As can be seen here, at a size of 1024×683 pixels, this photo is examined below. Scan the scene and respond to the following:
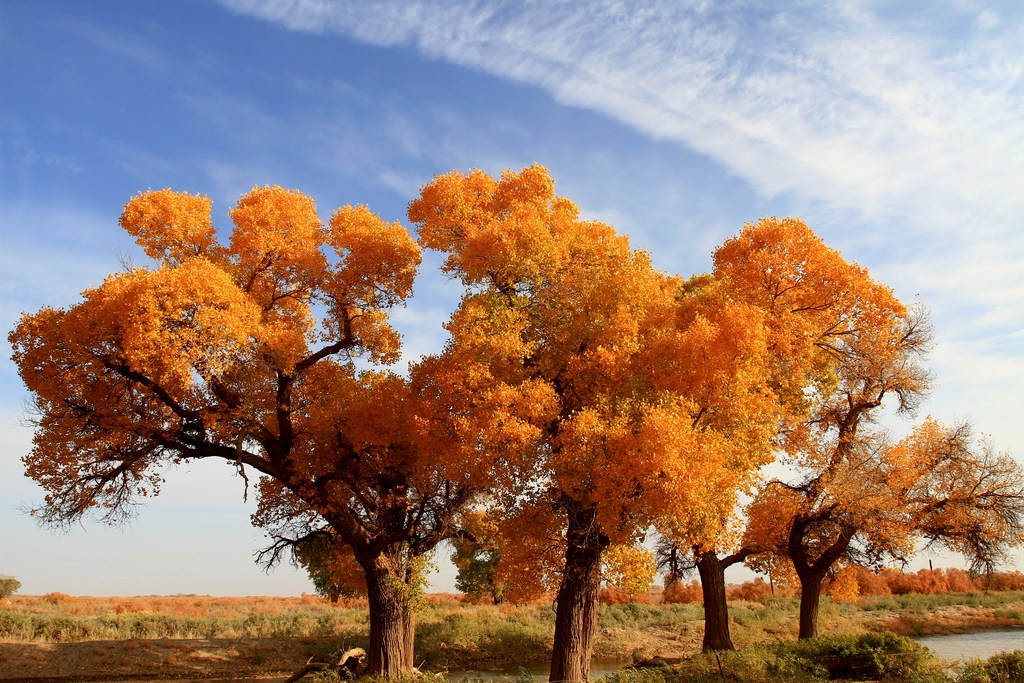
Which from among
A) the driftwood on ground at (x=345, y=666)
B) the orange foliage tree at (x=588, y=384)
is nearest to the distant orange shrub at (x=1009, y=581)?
the orange foliage tree at (x=588, y=384)

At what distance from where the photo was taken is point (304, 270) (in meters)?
21.8

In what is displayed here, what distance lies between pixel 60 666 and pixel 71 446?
42.7 ft

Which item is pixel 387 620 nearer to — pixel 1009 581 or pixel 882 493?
pixel 882 493

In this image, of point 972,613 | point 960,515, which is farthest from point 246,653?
point 972,613

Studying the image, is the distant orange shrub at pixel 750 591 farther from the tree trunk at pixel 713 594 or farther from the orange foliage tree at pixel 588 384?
the orange foliage tree at pixel 588 384

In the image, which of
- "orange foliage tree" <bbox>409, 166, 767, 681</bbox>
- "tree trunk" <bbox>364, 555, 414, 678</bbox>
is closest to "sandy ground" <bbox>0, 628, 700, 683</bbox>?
"tree trunk" <bbox>364, 555, 414, 678</bbox>

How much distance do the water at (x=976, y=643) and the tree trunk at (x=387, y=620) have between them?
1830 centimetres

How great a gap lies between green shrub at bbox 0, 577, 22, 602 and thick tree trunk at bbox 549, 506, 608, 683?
43526 mm

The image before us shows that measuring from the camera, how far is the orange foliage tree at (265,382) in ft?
60.2

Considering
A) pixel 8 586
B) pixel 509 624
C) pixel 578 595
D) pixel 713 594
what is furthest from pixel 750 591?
pixel 8 586

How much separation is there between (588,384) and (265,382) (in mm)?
9743

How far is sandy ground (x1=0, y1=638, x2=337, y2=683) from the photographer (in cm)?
2658

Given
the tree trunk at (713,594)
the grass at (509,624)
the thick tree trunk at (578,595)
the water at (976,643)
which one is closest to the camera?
the thick tree trunk at (578,595)

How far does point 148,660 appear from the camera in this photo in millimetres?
28312
